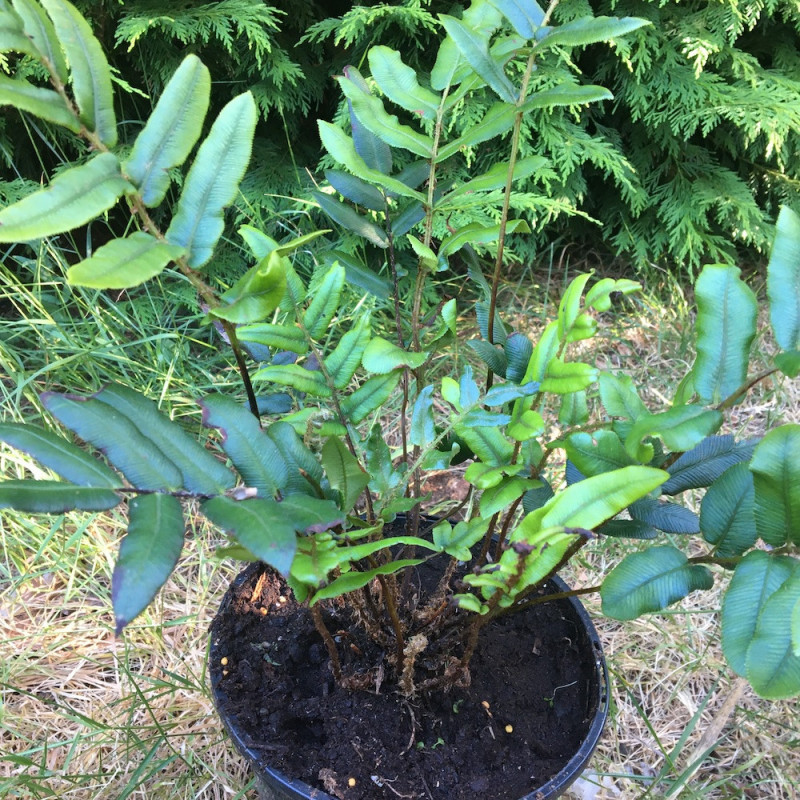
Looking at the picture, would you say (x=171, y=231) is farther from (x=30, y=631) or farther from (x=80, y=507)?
(x=30, y=631)

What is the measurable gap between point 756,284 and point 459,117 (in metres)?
1.22

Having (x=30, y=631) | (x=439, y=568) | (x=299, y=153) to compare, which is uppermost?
(x=299, y=153)

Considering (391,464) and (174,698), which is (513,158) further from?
(174,698)

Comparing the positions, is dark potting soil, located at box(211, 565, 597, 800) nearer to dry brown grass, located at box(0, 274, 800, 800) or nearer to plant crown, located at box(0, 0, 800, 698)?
plant crown, located at box(0, 0, 800, 698)

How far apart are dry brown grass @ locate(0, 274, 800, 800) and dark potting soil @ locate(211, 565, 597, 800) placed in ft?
0.79

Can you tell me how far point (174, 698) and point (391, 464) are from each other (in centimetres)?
78

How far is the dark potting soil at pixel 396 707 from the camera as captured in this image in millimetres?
867

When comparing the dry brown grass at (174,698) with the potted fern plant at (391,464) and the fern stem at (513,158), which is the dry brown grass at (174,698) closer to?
the potted fern plant at (391,464)

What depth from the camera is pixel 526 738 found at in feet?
3.04

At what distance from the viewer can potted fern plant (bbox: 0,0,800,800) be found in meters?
0.56

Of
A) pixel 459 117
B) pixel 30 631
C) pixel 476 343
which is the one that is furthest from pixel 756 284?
pixel 30 631

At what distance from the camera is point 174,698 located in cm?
127

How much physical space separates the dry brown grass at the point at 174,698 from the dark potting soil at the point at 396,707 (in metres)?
0.24

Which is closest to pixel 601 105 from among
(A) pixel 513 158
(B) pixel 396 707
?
(A) pixel 513 158
